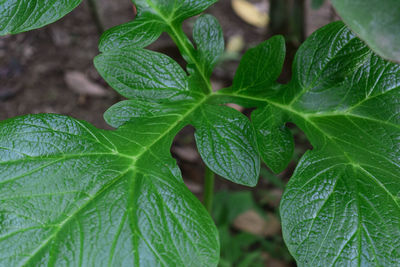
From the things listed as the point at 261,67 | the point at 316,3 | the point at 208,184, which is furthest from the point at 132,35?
the point at 316,3

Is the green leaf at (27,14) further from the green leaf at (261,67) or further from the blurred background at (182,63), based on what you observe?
the blurred background at (182,63)

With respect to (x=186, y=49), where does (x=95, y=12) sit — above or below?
above

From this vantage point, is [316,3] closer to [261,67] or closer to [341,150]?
[261,67]

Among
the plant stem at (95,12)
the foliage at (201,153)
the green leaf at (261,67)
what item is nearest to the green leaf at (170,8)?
the foliage at (201,153)

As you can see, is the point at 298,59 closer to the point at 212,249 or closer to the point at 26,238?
the point at 212,249

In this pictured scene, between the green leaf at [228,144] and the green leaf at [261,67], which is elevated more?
the green leaf at [261,67]

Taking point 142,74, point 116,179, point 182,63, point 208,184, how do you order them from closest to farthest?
1. point 116,179
2. point 142,74
3. point 208,184
4. point 182,63
